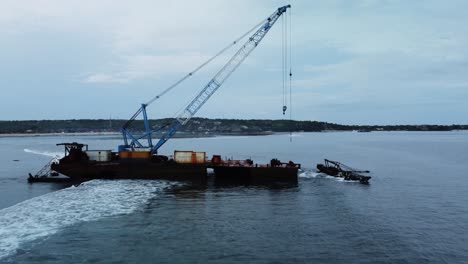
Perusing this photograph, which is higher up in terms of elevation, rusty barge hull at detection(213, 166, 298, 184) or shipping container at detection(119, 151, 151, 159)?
shipping container at detection(119, 151, 151, 159)

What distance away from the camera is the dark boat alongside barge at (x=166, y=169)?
74.2 m

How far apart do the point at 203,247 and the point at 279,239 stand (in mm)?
6567

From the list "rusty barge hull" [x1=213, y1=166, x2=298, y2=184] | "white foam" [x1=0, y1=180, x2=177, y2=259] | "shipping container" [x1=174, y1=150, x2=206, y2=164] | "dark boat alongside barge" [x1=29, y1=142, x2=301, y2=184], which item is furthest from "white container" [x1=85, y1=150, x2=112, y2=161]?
"rusty barge hull" [x1=213, y1=166, x2=298, y2=184]

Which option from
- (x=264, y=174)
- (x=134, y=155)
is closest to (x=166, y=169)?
(x=134, y=155)

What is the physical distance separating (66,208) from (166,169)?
29052 millimetres

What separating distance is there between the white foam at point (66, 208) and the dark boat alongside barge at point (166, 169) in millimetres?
7832

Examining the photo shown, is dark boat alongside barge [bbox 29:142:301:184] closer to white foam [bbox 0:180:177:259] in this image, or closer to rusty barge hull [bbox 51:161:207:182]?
rusty barge hull [bbox 51:161:207:182]

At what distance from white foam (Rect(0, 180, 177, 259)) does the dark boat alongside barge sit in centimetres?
783

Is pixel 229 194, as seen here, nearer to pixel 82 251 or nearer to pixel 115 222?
pixel 115 222

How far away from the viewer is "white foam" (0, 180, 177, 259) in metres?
36.5

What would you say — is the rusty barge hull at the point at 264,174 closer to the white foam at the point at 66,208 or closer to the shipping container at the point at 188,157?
the shipping container at the point at 188,157

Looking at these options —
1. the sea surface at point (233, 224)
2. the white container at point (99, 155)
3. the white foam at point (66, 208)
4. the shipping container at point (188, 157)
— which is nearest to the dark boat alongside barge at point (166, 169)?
the shipping container at point (188, 157)

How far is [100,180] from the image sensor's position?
7262cm

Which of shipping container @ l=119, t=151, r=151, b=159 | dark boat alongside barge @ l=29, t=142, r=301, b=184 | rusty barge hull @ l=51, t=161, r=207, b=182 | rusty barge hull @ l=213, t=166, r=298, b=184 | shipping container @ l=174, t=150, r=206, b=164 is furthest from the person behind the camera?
shipping container @ l=119, t=151, r=151, b=159
